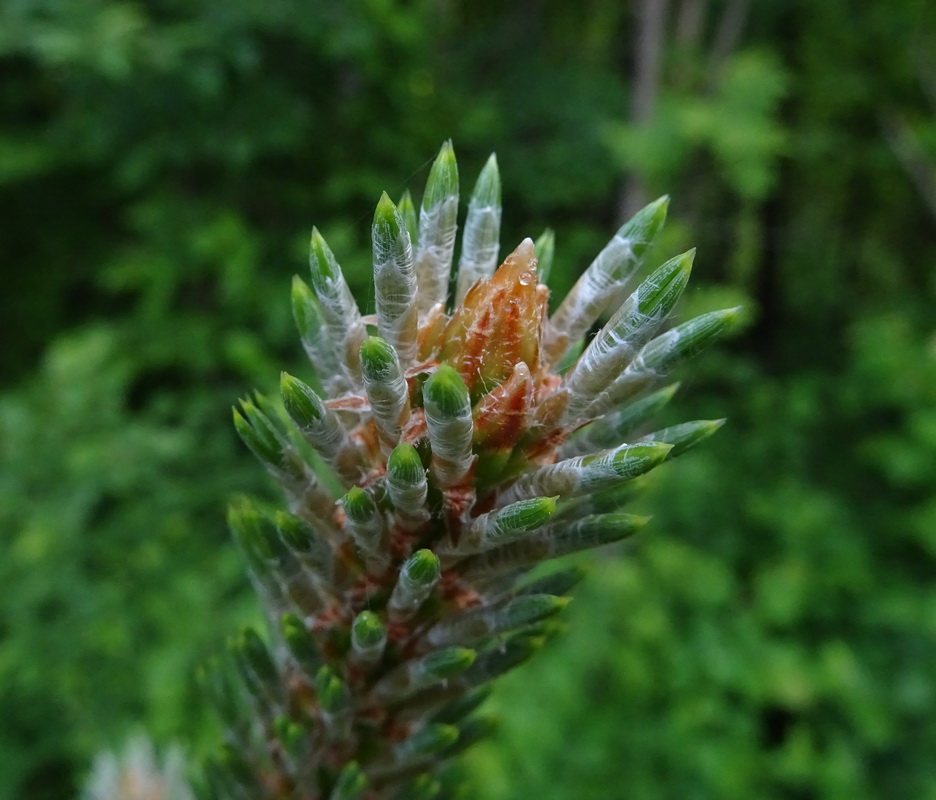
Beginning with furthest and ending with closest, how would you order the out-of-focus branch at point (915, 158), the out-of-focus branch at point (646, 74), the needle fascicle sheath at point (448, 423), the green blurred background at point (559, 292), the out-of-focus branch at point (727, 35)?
the out-of-focus branch at point (915, 158), the out-of-focus branch at point (727, 35), the out-of-focus branch at point (646, 74), the green blurred background at point (559, 292), the needle fascicle sheath at point (448, 423)

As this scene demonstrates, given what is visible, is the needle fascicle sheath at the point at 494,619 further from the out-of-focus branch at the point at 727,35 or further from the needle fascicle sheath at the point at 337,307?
the out-of-focus branch at the point at 727,35

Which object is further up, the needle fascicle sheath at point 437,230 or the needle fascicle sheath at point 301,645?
the needle fascicle sheath at point 437,230

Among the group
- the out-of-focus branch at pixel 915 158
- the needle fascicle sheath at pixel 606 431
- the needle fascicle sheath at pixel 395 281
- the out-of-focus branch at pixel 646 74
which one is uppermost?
the out-of-focus branch at pixel 646 74

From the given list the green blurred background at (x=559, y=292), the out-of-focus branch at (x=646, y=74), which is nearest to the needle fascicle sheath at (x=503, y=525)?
the green blurred background at (x=559, y=292)

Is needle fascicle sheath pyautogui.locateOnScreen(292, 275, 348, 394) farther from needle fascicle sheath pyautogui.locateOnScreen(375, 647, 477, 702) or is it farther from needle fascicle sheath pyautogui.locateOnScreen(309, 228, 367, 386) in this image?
needle fascicle sheath pyautogui.locateOnScreen(375, 647, 477, 702)

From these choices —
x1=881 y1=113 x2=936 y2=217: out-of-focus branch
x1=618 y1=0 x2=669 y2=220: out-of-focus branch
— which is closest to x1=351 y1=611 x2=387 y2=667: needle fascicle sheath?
x1=618 y1=0 x2=669 y2=220: out-of-focus branch

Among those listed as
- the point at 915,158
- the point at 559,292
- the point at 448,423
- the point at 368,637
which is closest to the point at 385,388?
the point at 448,423

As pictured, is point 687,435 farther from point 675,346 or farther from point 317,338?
point 317,338
